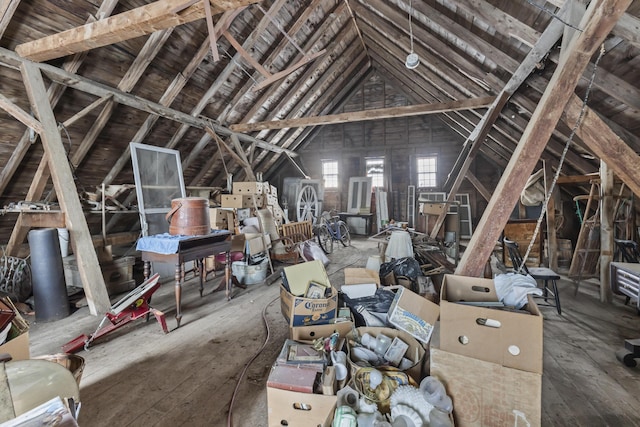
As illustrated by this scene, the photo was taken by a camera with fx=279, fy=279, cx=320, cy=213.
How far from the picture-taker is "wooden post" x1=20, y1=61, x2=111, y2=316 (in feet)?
8.70

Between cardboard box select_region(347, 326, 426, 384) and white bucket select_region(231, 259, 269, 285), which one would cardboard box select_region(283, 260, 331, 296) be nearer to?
cardboard box select_region(347, 326, 426, 384)

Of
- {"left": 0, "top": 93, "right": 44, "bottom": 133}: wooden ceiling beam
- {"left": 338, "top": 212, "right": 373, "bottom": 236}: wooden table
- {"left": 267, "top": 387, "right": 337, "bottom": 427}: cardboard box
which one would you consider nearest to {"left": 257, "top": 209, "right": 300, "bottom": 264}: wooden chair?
{"left": 0, "top": 93, "right": 44, "bottom": 133}: wooden ceiling beam

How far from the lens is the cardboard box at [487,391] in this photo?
1150 mm

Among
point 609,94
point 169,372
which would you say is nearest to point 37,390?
point 169,372

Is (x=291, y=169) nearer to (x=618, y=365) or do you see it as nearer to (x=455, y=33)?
(x=455, y=33)

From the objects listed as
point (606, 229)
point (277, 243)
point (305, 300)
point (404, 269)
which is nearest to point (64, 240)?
point (277, 243)

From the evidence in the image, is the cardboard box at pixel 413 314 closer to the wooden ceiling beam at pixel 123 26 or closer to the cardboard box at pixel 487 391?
the cardboard box at pixel 487 391

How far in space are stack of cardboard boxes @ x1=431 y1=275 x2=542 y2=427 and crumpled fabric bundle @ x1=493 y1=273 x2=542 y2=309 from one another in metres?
0.15

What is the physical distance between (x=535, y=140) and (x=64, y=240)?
4875 mm

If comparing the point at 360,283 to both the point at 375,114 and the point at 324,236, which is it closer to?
the point at 324,236

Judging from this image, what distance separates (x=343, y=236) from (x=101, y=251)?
460cm

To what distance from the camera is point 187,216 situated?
261cm

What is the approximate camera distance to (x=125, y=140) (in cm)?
420

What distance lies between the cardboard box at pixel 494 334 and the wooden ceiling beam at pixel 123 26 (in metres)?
2.33
